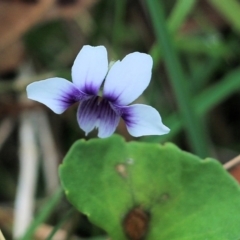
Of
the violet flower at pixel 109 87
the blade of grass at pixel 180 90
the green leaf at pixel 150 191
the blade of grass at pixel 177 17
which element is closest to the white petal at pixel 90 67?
the violet flower at pixel 109 87

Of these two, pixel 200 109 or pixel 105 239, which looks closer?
pixel 105 239

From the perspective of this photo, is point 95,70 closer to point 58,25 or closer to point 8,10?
point 8,10

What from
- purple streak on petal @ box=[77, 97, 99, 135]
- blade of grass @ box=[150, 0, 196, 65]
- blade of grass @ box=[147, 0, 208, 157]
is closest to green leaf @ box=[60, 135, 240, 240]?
purple streak on petal @ box=[77, 97, 99, 135]

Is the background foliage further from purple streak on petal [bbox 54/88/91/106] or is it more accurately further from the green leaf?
purple streak on petal [bbox 54/88/91/106]

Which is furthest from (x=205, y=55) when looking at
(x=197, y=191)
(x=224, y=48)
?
(x=197, y=191)

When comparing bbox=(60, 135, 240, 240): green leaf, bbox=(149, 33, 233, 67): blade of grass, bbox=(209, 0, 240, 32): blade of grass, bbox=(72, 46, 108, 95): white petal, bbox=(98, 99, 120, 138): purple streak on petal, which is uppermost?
bbox=(209, 0, 240, 32): blade of grass

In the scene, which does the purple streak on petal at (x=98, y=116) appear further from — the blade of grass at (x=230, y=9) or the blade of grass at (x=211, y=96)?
the blade of grass at (x=230, y=9)
